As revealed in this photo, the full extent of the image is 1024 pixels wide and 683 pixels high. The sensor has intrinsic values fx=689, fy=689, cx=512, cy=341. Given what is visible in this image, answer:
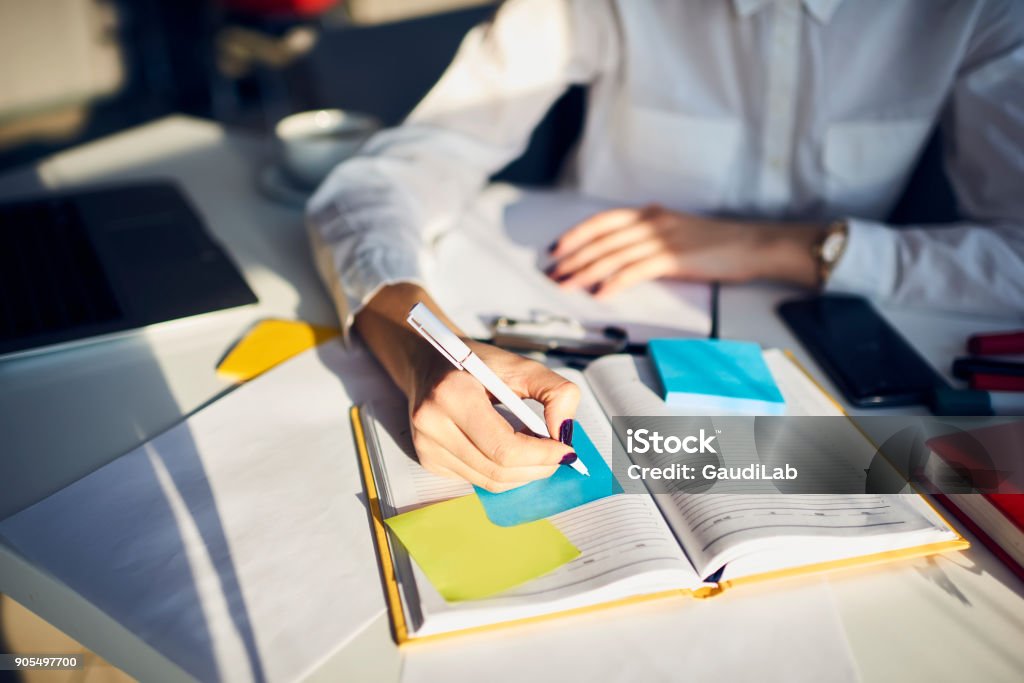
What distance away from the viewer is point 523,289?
82 cm

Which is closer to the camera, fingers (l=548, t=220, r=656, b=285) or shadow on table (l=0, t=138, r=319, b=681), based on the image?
shadow on table (l=0, t=138, r=319, b=681)

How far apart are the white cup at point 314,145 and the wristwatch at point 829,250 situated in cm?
67

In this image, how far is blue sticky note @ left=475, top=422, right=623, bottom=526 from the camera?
0.50 metres

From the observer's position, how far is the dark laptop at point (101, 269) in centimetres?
70

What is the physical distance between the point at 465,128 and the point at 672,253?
356 millimetres

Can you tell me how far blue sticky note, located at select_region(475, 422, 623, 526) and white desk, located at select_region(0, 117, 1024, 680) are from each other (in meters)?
0.10

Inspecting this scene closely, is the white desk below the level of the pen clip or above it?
below

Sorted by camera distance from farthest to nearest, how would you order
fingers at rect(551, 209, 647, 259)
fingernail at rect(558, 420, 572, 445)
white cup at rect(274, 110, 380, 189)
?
white cup at rect(274, 110, 380, 189)
fingers at rect(551, 209, 647, 259)
fingernail at rect(558, 420, 572, 445)

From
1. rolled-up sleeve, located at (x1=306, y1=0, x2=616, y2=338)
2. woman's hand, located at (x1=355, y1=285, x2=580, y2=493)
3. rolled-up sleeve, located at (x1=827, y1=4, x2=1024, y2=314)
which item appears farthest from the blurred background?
woman's hand, located at (x1=355, y1=285, x2=580, y2=493)

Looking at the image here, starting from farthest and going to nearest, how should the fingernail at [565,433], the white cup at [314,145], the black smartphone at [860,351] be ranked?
the white cup at [314,145], the black smartphone at [860,351], the fingernail at [565,433]

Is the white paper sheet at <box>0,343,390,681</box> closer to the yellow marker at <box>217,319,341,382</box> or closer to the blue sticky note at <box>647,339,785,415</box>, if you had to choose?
the yellow marker at <box>217,319,341,382</box>

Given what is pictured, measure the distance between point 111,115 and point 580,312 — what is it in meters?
2.68

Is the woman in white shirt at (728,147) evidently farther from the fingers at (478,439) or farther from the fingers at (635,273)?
the fingers at (478,439)

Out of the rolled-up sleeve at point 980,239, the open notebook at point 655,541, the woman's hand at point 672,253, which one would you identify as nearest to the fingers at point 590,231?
the woman's hand at point 672,253
